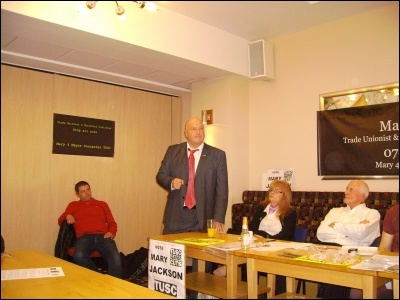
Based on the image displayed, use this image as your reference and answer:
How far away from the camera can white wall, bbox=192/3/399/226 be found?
3.77 meters

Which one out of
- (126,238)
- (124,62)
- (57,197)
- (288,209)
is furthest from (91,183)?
(288,209)

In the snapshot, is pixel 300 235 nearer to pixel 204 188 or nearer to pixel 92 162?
pixel 204 188

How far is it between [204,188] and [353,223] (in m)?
1.17

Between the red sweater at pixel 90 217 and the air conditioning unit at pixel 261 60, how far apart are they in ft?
7.36

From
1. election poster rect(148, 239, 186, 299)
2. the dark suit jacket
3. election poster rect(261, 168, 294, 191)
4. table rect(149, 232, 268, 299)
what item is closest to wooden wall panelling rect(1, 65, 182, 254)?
the dark suit jacket

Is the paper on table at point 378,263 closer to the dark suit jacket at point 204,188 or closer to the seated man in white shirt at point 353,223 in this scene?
the seated man in white shirt at point 353,223

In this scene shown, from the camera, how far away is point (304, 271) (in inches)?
77.6

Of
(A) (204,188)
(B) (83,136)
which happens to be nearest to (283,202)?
(A) (204,188)

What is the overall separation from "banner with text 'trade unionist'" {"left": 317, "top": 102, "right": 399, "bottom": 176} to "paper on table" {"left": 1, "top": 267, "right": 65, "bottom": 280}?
Result: 2398 millimetres

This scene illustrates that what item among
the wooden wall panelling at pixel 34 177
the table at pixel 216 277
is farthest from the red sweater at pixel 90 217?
the table at pixel 216 277

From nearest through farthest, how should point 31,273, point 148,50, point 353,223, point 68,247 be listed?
point 31,273 → point 353,223 → point 148,50 → point 68,247

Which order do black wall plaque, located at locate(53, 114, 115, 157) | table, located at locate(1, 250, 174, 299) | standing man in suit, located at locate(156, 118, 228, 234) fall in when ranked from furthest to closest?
black wall plaque, located at locate(53, 114, 115, 157)
standing man in suit, located at locate(156, 118, 228, 234)
table, located at locate(1, 250, 174, 299)

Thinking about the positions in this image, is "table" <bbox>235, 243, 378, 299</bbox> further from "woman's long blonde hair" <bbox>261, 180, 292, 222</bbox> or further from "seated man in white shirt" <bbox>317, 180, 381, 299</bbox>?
"woman's long blonde hair" <bbox>261, 180, 292, 222</bbox>

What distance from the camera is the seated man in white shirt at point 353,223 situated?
291 centimetres
